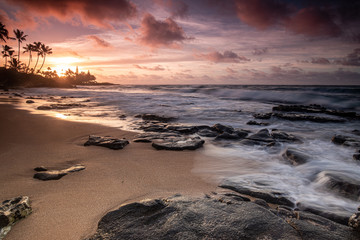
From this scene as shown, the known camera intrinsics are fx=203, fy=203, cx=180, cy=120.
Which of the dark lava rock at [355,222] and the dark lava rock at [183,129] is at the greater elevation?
the dark lava rock at [355,222]

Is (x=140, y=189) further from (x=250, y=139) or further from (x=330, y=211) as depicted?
(x=250, y=139)

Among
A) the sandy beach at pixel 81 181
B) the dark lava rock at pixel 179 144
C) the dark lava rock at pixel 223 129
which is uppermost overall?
the dark lava rock at pixel 223 129

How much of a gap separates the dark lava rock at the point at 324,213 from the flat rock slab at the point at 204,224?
1.12ft

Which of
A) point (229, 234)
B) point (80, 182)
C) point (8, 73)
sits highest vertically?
point (8, 73)

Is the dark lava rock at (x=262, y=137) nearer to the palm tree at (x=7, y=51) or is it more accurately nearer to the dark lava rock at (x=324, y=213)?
the dark lava rock at (x=324, y=213)

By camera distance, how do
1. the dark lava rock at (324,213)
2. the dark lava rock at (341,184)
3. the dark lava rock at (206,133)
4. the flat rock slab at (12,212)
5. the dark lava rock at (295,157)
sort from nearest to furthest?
the flat rock slab at (12,212) → the dark lava rock at (324,213) → the dark lava rock at (341,184) → the dark lava rock at (295,157) → the dark lava rock at (206,133)

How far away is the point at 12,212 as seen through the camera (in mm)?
1613

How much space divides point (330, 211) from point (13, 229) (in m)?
2.87

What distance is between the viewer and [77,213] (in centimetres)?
180

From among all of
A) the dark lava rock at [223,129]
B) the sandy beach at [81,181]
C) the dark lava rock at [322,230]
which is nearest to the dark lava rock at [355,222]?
the dark lava rock at [322,230]

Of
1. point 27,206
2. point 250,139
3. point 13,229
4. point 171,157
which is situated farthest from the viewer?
point 250,139

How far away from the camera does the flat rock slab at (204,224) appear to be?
4.57 ft

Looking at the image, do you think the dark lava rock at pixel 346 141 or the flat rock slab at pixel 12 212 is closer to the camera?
the flat rock slab at pixel 12 212

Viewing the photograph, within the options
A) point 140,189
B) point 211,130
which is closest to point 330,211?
point 140,189
